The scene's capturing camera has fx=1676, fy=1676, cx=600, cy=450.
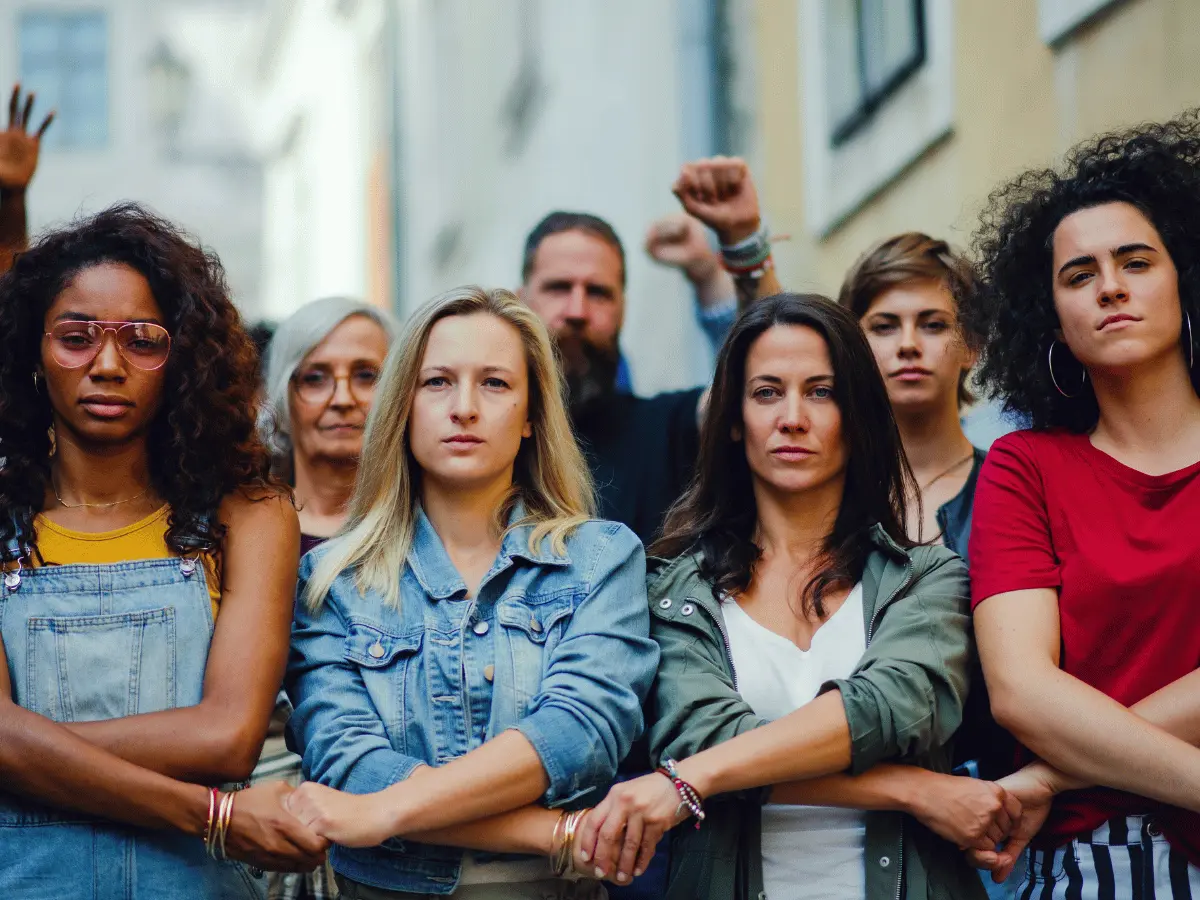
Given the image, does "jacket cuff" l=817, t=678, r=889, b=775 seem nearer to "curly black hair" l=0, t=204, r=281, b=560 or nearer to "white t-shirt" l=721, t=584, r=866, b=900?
"white t-shirt" l=721, t=584, r=866, b=900

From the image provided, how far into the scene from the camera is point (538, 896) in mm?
3355

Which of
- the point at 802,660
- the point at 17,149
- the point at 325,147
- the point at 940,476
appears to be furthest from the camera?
the point at 325,147

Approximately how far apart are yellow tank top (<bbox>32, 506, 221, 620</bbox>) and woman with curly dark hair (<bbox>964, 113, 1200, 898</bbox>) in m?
1.67

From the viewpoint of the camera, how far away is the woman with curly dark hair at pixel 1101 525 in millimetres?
3252

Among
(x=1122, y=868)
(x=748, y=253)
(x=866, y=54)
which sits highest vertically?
(x=866, y=54)

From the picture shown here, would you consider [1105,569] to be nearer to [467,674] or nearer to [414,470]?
[467,674]

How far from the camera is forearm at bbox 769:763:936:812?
10.9 ft

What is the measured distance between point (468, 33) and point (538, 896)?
11.5 m

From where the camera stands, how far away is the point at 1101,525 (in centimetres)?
342

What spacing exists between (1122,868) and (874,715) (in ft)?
1.86

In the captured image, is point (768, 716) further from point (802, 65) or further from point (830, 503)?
point (802, 65)

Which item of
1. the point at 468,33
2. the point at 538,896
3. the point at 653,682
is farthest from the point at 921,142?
the point at 468,33

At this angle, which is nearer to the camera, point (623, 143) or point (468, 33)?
point (623, 143)

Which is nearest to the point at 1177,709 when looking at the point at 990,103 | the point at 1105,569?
the point at 1105,569
